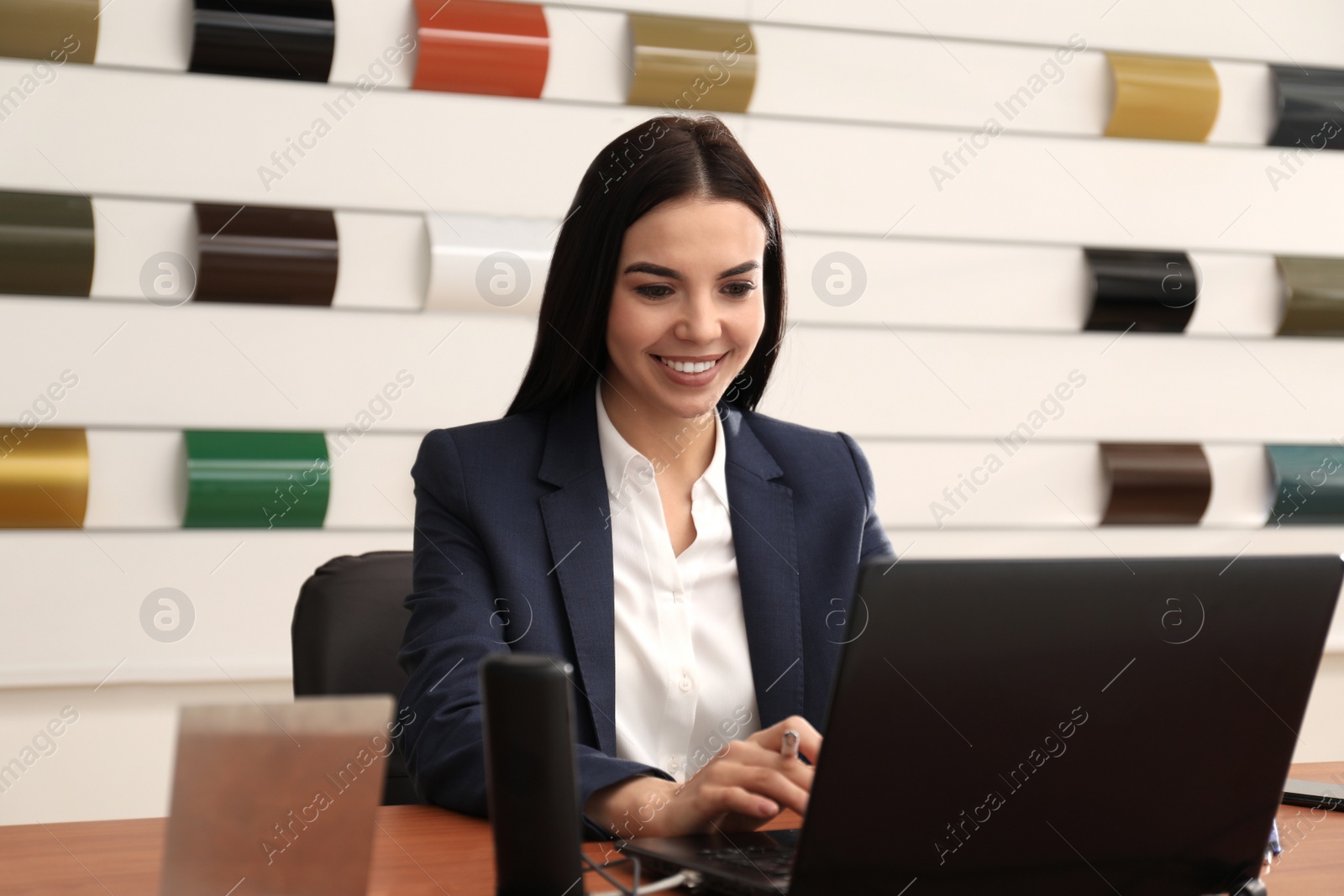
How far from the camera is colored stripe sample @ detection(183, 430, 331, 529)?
8.25ft

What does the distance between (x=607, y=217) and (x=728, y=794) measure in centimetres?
85

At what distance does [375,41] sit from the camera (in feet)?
8.59

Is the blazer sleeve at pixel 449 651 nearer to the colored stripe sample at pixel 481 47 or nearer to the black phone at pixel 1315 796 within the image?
the black phone at pixel 1315 796

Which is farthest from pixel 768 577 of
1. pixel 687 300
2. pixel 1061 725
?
pixel 1061 725

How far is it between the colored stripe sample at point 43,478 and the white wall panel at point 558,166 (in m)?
0.48

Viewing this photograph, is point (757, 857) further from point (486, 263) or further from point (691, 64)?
point (691, 64)

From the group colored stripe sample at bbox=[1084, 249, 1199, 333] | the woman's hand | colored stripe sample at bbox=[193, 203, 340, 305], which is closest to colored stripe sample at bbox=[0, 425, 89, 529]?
colored stripe sample at bbox=[193, 203, 340, 305]

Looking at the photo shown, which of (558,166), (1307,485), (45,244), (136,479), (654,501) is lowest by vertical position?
(136,479)

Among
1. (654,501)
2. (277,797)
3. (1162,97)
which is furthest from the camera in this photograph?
(1162,97)

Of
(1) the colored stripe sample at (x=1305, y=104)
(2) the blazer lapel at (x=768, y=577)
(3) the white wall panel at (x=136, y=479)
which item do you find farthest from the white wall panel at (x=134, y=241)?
(1) the colored stripe sample at (x=1305, y=104)

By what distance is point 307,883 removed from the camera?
845 millimetres

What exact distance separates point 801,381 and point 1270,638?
2.01 metres

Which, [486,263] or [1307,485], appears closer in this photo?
[486,263]

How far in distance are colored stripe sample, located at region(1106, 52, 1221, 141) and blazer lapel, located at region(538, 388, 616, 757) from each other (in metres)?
1.91
